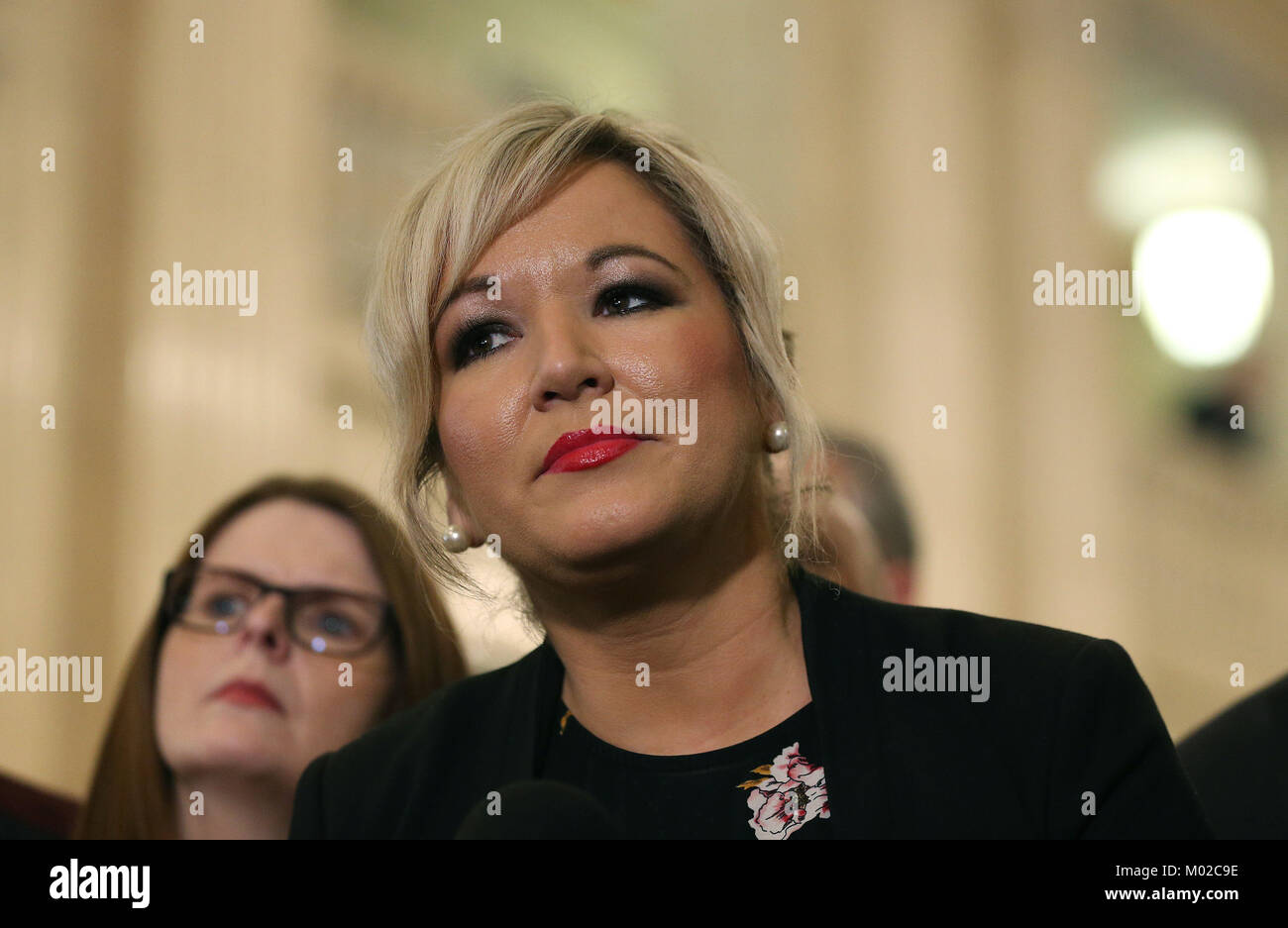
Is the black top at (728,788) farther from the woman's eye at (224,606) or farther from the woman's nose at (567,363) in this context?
the woman's eye at (224,606)

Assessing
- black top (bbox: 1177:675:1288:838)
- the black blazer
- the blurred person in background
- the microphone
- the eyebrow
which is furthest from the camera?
the blurred person in background

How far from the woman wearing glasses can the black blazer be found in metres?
0.45

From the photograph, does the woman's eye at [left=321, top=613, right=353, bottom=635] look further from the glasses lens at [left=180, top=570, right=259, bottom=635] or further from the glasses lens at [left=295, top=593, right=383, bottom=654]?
the glasses lens at [left=180, top=570, right=259, bottom=635]

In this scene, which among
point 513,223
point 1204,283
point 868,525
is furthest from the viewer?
point 1204,283

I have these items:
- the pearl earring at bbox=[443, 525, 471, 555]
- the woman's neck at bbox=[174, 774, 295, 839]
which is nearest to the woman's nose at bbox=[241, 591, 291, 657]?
the woman's neck at bbox=[174, 774, 295, 839]

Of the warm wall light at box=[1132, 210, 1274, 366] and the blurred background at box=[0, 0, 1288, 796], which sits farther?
the warm wall light at box=[1132, 210, 1274, 366]

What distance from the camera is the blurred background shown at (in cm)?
211

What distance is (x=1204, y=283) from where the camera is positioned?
8.63 ft

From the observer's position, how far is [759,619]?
1.02m

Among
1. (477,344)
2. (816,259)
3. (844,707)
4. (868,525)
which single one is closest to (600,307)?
(477,344)

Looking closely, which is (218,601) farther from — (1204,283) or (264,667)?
(1204,283)

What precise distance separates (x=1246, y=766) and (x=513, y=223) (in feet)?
2.96

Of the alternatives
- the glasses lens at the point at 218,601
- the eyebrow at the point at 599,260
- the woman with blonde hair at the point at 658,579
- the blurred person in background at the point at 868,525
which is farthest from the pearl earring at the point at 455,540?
the blurred person in background at the point at 868,525

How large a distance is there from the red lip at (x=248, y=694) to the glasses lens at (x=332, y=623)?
3.3 inches
